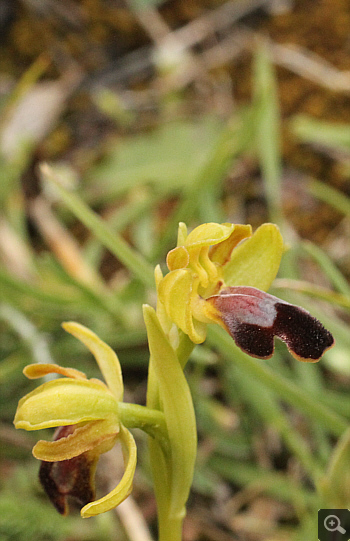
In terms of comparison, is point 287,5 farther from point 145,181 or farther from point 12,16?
point 12,16

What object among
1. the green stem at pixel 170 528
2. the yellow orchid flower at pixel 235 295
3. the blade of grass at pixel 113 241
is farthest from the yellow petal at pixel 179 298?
the blade of grass at pixel 113 241

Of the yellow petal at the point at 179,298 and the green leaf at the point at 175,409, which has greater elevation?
the yellow petal at the point at 179,298

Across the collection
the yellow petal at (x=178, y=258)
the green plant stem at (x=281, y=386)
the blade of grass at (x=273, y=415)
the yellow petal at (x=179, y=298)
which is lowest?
the blade of grass at (x=273, y=415)

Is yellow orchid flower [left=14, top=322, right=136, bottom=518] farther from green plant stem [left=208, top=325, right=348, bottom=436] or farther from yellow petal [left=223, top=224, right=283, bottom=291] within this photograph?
green plant stem [left=208, top=325, right=348, bottom=436]

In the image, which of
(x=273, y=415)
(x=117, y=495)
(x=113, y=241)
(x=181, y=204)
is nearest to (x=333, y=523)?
(x=273, y=415)

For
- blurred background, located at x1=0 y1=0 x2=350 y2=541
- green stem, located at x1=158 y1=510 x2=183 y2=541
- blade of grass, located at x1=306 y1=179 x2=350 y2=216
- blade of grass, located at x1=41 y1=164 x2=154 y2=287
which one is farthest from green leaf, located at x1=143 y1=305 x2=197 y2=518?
blade of grass, located at x1=306 y1=179 x2=350 y2=216

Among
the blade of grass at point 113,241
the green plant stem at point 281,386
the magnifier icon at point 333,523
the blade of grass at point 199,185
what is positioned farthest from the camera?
the blade of grass at point 199,185

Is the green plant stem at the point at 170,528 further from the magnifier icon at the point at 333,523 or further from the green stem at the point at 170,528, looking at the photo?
the magnifier icon at the point at 333,523

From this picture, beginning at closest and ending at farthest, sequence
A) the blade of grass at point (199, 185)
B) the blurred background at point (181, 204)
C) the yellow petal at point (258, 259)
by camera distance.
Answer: the yellow petal at point (258, 259) → the blurred background at point (181, 204) → the blade of grass at point (199, 185)

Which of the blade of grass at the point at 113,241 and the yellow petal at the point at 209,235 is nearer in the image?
the yellow petal at the point at 209,235
